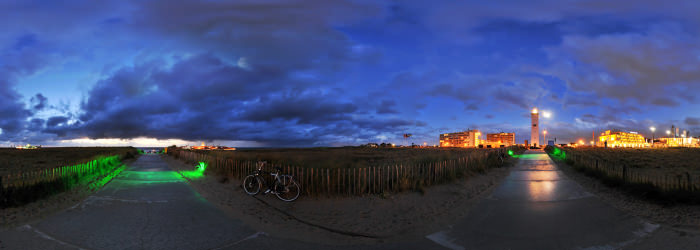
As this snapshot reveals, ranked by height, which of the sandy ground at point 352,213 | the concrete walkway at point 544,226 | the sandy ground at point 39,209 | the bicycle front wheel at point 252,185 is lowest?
the sandy ground at point 352,213

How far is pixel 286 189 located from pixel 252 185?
243 cm

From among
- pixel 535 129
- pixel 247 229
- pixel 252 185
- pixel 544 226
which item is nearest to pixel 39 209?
pixel 252 185

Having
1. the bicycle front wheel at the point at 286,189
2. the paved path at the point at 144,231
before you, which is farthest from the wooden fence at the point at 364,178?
the paved path at the point at 144,231

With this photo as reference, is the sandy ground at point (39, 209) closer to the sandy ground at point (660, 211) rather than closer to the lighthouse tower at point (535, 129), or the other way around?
the sandy ground at point (660, 211)

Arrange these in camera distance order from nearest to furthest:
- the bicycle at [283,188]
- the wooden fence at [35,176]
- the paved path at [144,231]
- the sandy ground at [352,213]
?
1. the paved path at [144,231]
2. the sandy ground at [352,213]
3. the wooden fence at [35,176]
4. the bicycle at [283,188]

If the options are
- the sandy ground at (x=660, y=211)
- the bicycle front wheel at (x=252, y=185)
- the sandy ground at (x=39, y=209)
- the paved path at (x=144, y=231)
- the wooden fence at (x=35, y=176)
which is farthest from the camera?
the bicycle front wheel at (x=252, y=185)

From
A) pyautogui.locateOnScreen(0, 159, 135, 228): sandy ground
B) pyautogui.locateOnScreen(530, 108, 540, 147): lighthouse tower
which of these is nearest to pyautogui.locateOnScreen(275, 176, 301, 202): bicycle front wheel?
pyautogui.locateOnScreen(0, 159, 135, 228): sandy ground

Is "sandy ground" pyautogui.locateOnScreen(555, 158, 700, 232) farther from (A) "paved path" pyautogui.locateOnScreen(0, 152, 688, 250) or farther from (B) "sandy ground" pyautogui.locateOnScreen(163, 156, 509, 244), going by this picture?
(B) "sandy ground" pyautogui.locateOnScreen(163, 156, 509, 244)

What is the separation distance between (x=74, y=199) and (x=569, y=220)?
45.0 ft

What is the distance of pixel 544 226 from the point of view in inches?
283

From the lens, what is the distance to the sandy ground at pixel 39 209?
25.6ft

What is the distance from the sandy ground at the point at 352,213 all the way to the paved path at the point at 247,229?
1.38 ft

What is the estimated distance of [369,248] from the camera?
20.0 feet

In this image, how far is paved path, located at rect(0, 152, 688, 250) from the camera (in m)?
6.10
